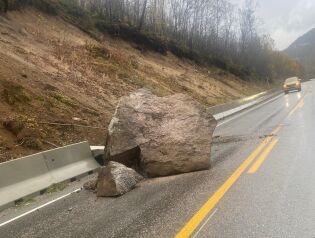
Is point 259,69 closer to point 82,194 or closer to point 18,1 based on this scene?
point 18,1

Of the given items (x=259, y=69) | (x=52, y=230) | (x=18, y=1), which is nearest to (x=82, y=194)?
(x=52, y=230)

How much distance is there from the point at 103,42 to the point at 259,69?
68.2m

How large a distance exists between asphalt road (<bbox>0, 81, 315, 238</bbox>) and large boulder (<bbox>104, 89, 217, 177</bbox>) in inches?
15.2

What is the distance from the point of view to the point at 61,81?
70.1ft

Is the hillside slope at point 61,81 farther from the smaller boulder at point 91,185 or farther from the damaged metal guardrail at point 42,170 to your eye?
the smaller boulder at point 91,185

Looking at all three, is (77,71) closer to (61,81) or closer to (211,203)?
(61,81)

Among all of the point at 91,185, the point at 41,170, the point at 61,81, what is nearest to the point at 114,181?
the point at 91,185

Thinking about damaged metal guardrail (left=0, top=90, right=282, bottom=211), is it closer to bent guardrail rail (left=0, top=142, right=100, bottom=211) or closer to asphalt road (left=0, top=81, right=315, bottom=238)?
bent guardrail rail (left=0, top=142, right=100, bottom=211)

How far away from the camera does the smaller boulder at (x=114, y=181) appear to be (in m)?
8.16

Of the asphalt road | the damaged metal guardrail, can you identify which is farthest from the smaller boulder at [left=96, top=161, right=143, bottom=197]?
the damaged metal guardrail

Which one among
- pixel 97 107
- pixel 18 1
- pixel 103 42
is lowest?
pixel 97 107

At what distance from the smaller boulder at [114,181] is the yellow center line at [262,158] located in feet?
7.30

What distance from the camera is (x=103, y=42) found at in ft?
122

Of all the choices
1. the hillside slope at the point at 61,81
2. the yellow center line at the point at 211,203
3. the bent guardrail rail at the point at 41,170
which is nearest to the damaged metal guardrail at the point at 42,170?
the bent guardrail rail at the point at 41,170
